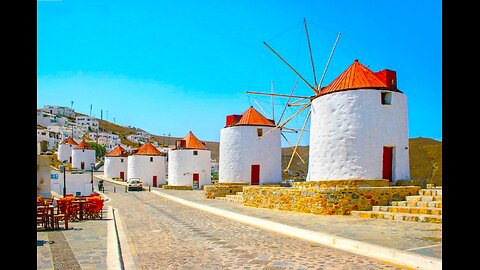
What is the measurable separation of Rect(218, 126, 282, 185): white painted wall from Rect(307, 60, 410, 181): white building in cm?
967

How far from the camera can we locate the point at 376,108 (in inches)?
550

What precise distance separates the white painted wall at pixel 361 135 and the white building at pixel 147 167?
28065 millimetres

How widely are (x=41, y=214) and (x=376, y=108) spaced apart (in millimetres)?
10707

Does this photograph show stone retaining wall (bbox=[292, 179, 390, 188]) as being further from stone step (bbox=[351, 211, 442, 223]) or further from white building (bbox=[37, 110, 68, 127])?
white building (bbox=[37, 110, 68, 127])

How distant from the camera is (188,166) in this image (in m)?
33.8

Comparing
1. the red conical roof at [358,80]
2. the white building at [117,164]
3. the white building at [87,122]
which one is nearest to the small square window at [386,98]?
the red conical roof at [358,80]

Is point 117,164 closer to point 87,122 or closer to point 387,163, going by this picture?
point 387,163

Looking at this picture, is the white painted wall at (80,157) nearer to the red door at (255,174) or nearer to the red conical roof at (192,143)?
the red conical roof at (192,143)

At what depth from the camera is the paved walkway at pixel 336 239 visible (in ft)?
18.9

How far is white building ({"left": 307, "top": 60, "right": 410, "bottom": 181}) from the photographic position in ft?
45.4

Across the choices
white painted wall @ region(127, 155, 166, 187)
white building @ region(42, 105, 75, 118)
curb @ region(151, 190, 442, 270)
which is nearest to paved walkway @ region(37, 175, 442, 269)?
curb @ region(151, 190, 442, 270)

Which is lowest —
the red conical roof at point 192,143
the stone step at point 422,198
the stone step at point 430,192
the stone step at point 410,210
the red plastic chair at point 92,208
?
the red plastic chair at point 92,208

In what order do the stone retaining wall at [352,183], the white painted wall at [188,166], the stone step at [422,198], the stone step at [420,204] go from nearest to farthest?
the stone step at [420,204] < the stone step at [422,198] < the stone retaining wall at [352,183] < the white painted wall at [188,166]
